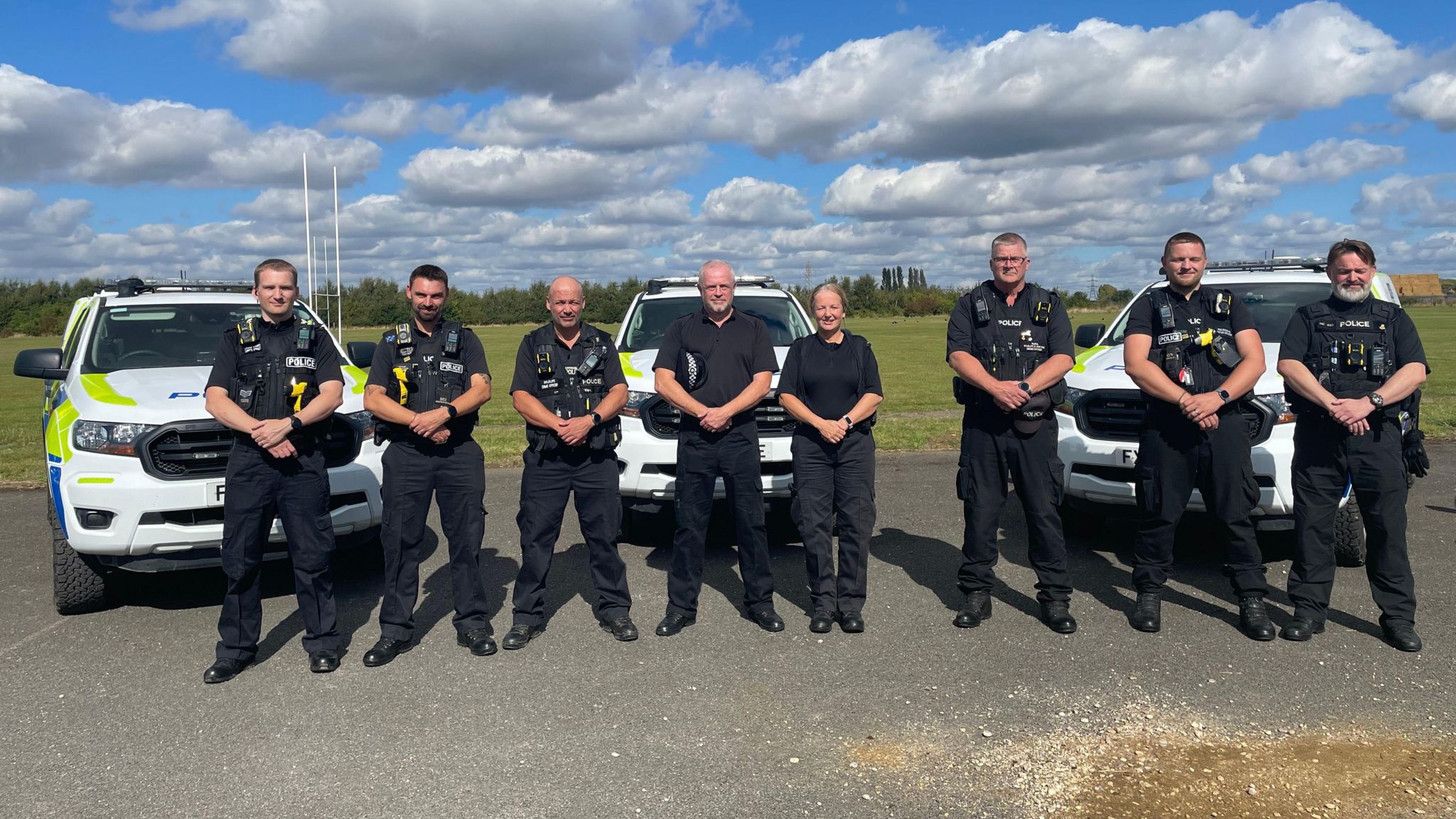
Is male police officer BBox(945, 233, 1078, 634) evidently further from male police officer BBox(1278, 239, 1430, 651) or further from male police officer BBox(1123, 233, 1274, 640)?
male police officer BBox(1278, 239, 1430, 651)

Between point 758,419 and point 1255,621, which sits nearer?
point 1255,621

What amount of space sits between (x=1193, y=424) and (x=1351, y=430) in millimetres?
683

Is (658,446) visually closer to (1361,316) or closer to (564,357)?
(564,357)

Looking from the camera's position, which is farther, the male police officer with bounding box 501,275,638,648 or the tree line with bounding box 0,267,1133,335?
the tree line with bounding box 0,267,1133,335

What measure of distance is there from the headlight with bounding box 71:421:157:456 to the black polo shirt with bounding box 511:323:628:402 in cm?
196

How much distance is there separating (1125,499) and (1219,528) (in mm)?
913

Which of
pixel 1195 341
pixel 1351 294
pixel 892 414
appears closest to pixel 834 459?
pixel 1195 341

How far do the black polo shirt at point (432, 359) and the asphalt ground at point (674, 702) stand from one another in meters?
1.06

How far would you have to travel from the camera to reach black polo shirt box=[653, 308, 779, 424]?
17.2 feet

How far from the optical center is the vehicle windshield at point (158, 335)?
6301 mm

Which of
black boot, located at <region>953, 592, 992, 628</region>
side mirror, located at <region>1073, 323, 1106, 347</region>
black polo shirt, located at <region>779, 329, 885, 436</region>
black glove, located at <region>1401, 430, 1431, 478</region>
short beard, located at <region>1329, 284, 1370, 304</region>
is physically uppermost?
short beard, located at <region>1329, 284, 1370, 304</region>

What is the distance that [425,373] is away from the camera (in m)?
Answer: 4.88

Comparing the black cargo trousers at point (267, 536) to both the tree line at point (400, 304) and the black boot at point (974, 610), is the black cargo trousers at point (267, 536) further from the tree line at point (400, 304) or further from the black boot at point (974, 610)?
the tree line at point (400, 304)

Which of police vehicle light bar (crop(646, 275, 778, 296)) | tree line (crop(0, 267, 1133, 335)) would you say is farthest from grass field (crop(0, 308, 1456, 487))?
tree line (crop(0, 267, 1133, 335))
